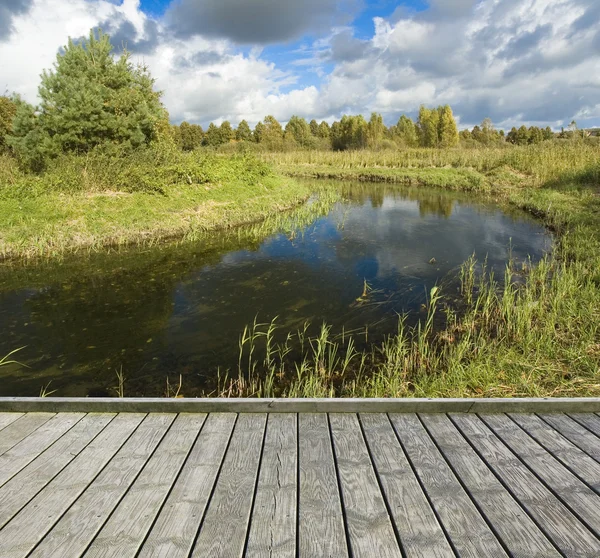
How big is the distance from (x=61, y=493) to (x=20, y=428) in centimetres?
102

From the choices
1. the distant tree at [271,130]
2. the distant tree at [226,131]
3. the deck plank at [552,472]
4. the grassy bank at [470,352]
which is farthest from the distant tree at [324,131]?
the deck plank at [552,472]

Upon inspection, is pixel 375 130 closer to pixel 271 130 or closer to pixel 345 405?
pixel 271 130

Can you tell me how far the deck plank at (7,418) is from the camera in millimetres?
3121

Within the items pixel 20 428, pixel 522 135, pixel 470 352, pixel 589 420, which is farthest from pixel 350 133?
pixel 20 428

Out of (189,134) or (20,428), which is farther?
(189,134)

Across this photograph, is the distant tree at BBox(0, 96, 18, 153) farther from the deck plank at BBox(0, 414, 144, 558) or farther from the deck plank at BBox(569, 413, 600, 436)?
the deck plank at BBox(569, 413, 600, 436)

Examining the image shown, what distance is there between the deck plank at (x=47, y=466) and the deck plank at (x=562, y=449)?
10.9 feet

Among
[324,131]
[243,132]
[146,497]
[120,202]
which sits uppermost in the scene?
[243,132]

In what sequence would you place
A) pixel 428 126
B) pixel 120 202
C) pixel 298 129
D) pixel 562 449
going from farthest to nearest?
pixel 298 129 < pixel 428 126 < pixel 120 202 < pixel 562 449

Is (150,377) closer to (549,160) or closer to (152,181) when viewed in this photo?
(152,181)

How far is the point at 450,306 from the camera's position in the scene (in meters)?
7.54

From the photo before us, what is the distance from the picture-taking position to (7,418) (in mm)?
3223

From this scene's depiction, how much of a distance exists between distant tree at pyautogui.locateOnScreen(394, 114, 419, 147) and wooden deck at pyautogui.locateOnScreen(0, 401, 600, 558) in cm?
5683

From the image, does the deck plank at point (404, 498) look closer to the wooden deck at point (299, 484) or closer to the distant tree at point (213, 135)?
the wooden deck at point (299, 484)
